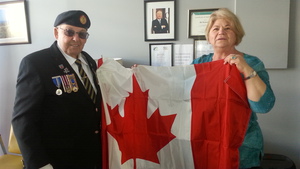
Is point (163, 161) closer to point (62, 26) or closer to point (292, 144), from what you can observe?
point (62, 26)

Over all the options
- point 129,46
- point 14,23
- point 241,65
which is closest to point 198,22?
point 129,46

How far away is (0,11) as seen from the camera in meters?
2.37

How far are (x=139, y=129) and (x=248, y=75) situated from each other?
68 cm

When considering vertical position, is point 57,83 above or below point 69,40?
below

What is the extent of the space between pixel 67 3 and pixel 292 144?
2.51 metres

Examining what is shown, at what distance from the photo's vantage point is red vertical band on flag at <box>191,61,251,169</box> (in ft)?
3.48

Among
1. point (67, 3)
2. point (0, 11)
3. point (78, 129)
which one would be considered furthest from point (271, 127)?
point (0, 11)

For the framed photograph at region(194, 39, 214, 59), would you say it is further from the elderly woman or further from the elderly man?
the elderly man

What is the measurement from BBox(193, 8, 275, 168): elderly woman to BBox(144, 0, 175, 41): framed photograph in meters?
0.78

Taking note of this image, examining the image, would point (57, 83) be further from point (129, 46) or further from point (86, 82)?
point (129, 46)

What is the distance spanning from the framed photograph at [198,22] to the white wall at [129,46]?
0.05m

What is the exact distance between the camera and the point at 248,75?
1.03 metres

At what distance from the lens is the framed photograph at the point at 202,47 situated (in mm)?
1966

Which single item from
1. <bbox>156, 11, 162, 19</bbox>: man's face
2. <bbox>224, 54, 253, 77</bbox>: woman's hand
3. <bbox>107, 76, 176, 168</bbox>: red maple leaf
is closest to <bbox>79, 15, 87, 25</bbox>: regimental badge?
<bbox>107, 76, 176, 168</bbox>: red maple leaf
